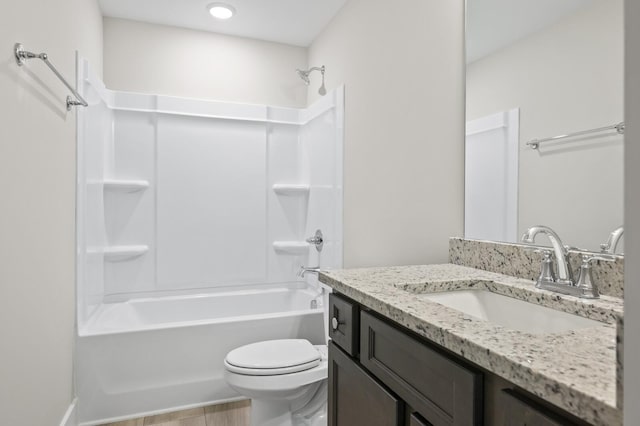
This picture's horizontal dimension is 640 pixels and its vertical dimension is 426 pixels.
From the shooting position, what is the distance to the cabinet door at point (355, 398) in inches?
39.2

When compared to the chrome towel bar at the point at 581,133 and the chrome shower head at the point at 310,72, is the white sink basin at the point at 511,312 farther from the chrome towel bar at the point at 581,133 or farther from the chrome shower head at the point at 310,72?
the chrome shower head at the point at 310,72

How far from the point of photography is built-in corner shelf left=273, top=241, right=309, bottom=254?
10.7ft

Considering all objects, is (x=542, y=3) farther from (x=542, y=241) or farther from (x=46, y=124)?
(x=46, y=124)

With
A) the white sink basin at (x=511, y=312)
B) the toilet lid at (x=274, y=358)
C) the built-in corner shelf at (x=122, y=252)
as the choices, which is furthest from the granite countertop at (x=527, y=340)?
the built-in corner shelf at (x=122, y=252)

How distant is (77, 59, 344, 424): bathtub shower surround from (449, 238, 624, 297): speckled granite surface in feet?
3.30

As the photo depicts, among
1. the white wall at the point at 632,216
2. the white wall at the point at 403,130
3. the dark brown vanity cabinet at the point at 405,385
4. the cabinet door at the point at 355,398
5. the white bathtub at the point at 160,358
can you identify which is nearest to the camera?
the white wall at the point at 632,216

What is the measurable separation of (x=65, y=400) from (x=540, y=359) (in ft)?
7.05

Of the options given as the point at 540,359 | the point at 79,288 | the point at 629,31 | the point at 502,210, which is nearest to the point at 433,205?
the point at 502,210

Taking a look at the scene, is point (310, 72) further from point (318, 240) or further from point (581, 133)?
point (581, 133)

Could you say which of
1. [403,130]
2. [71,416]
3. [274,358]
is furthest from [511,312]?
[71,416]

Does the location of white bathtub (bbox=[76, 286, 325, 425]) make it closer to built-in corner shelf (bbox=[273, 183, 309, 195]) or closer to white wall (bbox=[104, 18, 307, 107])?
built-in corner shelf (bbox=[273, 183, 309, 195])

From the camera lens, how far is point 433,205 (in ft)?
5.98

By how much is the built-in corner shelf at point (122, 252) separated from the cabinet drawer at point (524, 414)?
2741mm

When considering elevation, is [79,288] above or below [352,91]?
below
